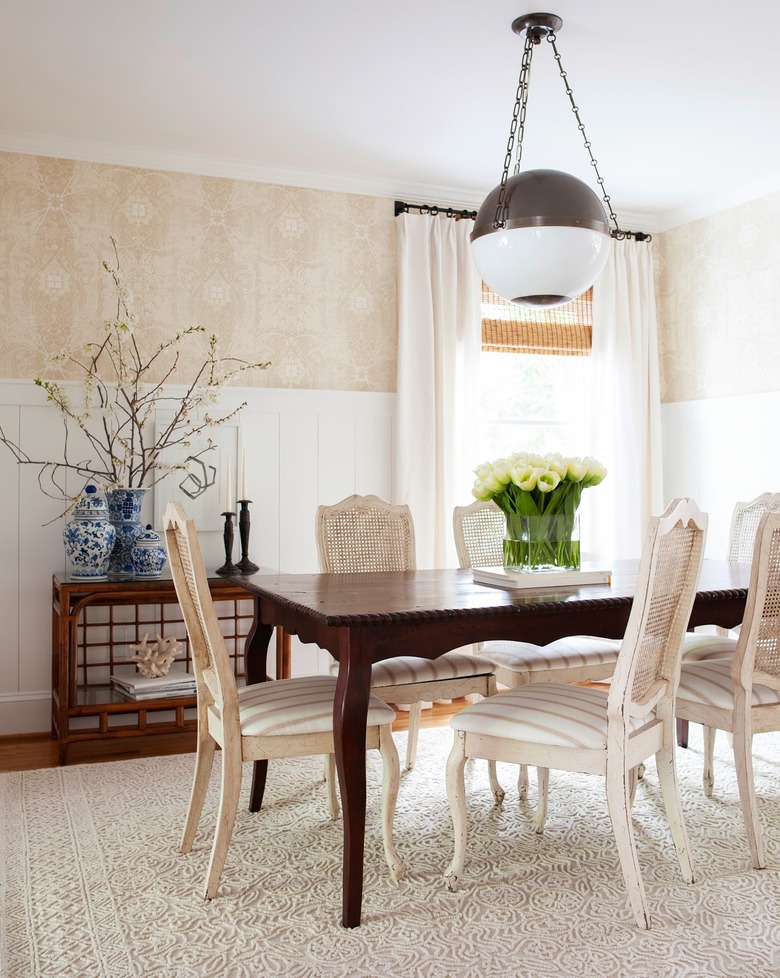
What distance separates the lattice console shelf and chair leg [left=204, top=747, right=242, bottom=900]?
57.6 inches

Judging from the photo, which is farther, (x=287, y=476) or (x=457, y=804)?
(x=287, y=476)

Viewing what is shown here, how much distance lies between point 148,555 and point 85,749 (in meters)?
0.86

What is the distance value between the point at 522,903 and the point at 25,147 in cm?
364

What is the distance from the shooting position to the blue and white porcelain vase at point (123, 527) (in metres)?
3.79

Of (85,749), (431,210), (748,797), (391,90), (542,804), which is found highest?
(391,90)

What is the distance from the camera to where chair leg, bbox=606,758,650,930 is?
2178 mm

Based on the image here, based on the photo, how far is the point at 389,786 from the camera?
238cm

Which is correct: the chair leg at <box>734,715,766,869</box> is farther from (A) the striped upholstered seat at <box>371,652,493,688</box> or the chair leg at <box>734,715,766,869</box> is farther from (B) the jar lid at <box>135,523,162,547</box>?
(B) the jar lid at <box>135,523,162,547</box>

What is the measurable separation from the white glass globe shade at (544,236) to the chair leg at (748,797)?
1416 millimetres

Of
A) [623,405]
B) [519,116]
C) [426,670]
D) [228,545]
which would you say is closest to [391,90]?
[519,116]

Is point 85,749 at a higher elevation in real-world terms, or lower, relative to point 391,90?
lower

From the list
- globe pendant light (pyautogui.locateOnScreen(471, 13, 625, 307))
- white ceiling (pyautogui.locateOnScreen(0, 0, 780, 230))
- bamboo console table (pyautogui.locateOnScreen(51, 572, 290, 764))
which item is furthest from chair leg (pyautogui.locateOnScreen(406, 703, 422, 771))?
white ceiling (pyautogui.locateOnScreen(0, 0, 780, 230))

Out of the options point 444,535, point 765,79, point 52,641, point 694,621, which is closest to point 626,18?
point 765,79

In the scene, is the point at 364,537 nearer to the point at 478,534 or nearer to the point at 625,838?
the point at 478,534
